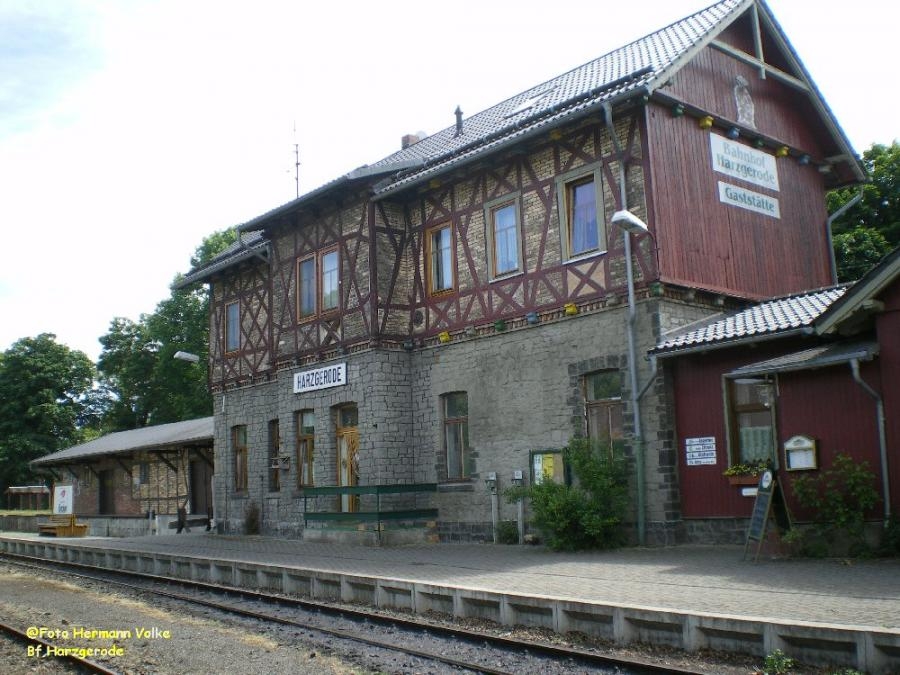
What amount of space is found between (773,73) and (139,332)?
44991 mm

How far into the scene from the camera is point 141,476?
33406mm

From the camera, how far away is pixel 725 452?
13688 mm

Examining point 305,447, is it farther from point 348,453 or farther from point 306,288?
point 306,288

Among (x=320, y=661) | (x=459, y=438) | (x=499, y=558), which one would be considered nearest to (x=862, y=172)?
(x=459, y=438)

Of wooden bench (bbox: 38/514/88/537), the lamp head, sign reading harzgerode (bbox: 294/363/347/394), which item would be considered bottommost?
wooden bench (bbox: 38/514/88/537)

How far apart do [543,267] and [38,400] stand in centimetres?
4592

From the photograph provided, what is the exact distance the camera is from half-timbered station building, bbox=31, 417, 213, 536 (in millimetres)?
29891

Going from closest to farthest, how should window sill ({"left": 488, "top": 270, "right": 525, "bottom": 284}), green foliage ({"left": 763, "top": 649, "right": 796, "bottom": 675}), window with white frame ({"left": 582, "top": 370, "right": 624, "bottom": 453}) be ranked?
green foliage ({"left": 763, "top": 649, "right": 796, "bottom": 675}), window with white frame ({"left": 582, "top": 370, "right": 624, "bottom": 453}), window sill ({"left": 488, "top": 270, "right": 525, "bottom": 284})

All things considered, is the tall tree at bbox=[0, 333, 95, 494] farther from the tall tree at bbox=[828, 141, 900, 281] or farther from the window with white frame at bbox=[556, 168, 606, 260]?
the window with white frame at bbox=[556, 168, 606, 260]

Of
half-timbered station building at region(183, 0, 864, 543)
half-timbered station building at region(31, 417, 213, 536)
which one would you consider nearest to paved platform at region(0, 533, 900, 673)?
half-timbered station building at region(183, 0, 864, 543)

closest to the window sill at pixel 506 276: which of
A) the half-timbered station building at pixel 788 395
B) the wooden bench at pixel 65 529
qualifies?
the half-timbered station building at pixel 788 395

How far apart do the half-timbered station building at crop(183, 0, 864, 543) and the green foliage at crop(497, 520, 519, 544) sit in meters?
0.38

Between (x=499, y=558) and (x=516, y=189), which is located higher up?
(x=516, y=189)

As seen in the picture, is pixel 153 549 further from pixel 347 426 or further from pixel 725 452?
pixel 725 452
